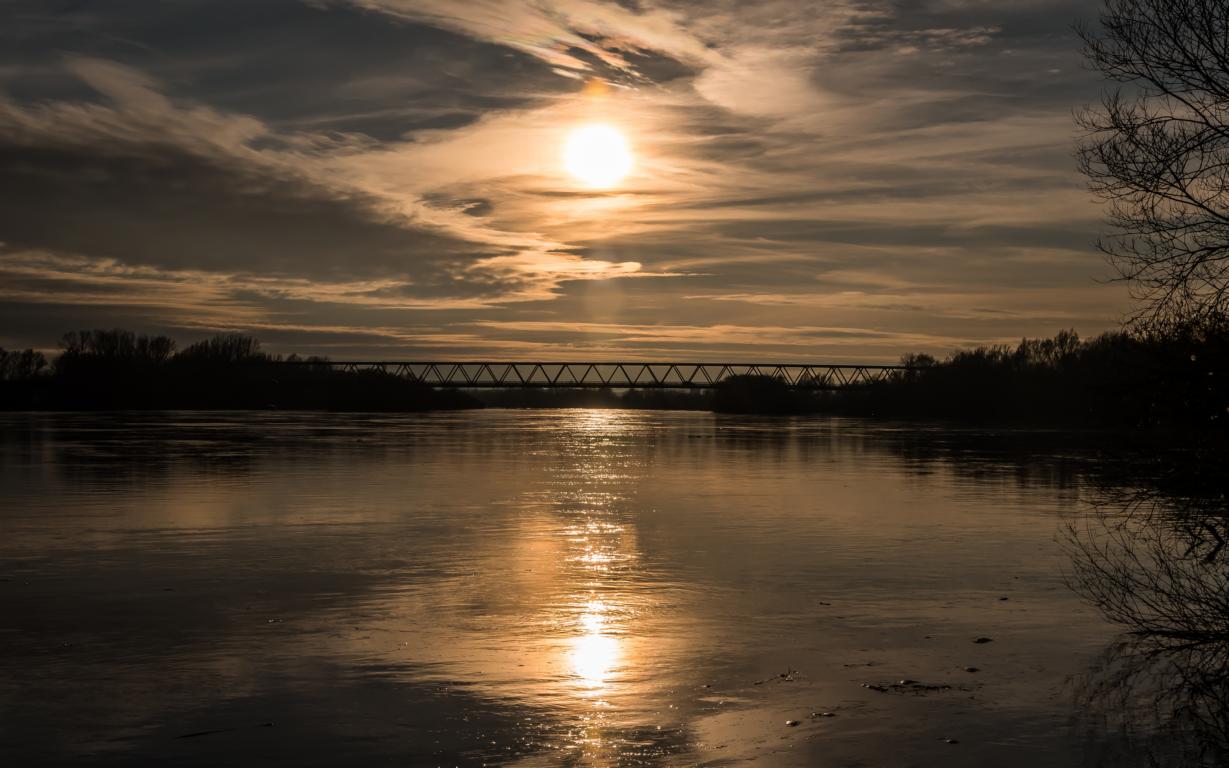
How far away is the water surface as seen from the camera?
9664 millimetres

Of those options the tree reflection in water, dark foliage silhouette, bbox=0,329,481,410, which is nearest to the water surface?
the tree reflection in water

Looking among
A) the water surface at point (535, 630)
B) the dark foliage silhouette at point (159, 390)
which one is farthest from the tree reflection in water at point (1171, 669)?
the dark foliage silhouette at point (159, 390)

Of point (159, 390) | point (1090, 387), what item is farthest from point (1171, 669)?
point (159, 390)

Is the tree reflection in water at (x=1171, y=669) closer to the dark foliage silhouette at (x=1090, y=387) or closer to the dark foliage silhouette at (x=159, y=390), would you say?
the dark foliage silhouette at (x=1090, y=387)

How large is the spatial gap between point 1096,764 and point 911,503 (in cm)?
2058

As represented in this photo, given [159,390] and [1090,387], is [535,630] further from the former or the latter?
[159,390]

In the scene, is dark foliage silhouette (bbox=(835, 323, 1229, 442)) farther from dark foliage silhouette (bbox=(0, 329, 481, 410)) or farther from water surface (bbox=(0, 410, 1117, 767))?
dark foliage silhouette (bbox=(0, 329, 481, 410))

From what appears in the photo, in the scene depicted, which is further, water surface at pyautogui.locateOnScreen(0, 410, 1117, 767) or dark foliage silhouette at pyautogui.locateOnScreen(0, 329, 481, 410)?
dark foliage silhouette at pyautogui.locateOnScreen(0, 329, 481, 410)

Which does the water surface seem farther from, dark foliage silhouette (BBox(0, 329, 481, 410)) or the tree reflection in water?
dark foliage silhouette (BBox(0, 329, 481, 410))

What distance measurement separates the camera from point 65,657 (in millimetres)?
12031

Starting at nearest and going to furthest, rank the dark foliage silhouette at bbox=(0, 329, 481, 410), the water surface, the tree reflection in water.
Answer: the water surface
the tree reflection in water
the dark foliage silhouette at bbox=(0, 329, 481, 410)

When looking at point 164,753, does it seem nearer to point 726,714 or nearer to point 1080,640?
point 726,714

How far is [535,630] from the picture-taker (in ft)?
44.9

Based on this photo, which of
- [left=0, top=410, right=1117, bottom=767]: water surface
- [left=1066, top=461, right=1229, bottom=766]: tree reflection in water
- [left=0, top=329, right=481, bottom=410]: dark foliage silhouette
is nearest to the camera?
[left=0, top=410, right=1117, bottom=767]: water surface
